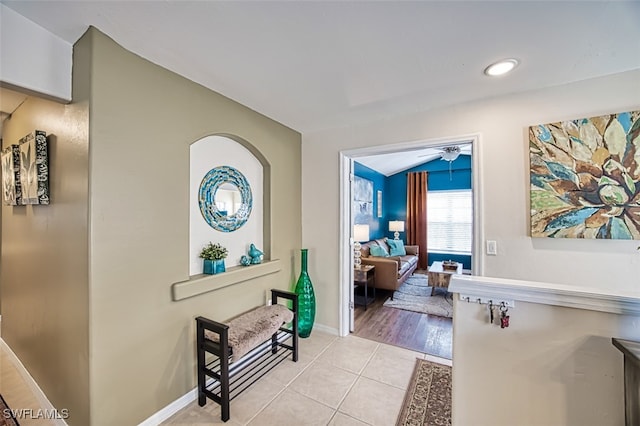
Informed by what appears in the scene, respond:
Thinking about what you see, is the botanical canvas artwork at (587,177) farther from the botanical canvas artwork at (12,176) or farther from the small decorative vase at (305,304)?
the botanical canvas artwork at (12,176)

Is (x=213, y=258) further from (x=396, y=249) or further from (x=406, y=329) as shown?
(x=396, y=249)

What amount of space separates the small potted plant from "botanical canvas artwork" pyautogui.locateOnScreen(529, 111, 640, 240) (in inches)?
97.8

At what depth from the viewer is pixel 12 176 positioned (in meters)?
2.02

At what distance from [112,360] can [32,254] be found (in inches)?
47.6

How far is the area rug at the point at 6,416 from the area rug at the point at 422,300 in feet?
12.5

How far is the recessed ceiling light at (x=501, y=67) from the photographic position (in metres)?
1.66

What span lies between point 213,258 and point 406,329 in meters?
2.41

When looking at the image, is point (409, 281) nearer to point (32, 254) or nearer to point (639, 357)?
point (639, 357)

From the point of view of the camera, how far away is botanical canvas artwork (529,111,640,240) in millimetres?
1693

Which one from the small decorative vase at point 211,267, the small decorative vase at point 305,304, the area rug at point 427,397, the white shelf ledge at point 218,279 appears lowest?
the area rug at point 427,397

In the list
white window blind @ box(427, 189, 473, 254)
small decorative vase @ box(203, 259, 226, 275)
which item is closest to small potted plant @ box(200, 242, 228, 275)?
small decorative vase @ box(203, 259, 226, 275)

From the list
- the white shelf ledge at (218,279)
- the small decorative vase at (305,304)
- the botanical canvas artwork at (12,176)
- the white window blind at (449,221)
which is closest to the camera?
the white shelf ledge at (218,279)

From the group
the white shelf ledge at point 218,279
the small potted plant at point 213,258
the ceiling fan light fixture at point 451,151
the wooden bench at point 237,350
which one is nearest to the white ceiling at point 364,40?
the small potted plant at point 213,258

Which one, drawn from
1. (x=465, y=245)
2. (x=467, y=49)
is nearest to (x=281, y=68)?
(x=467, y=49)
